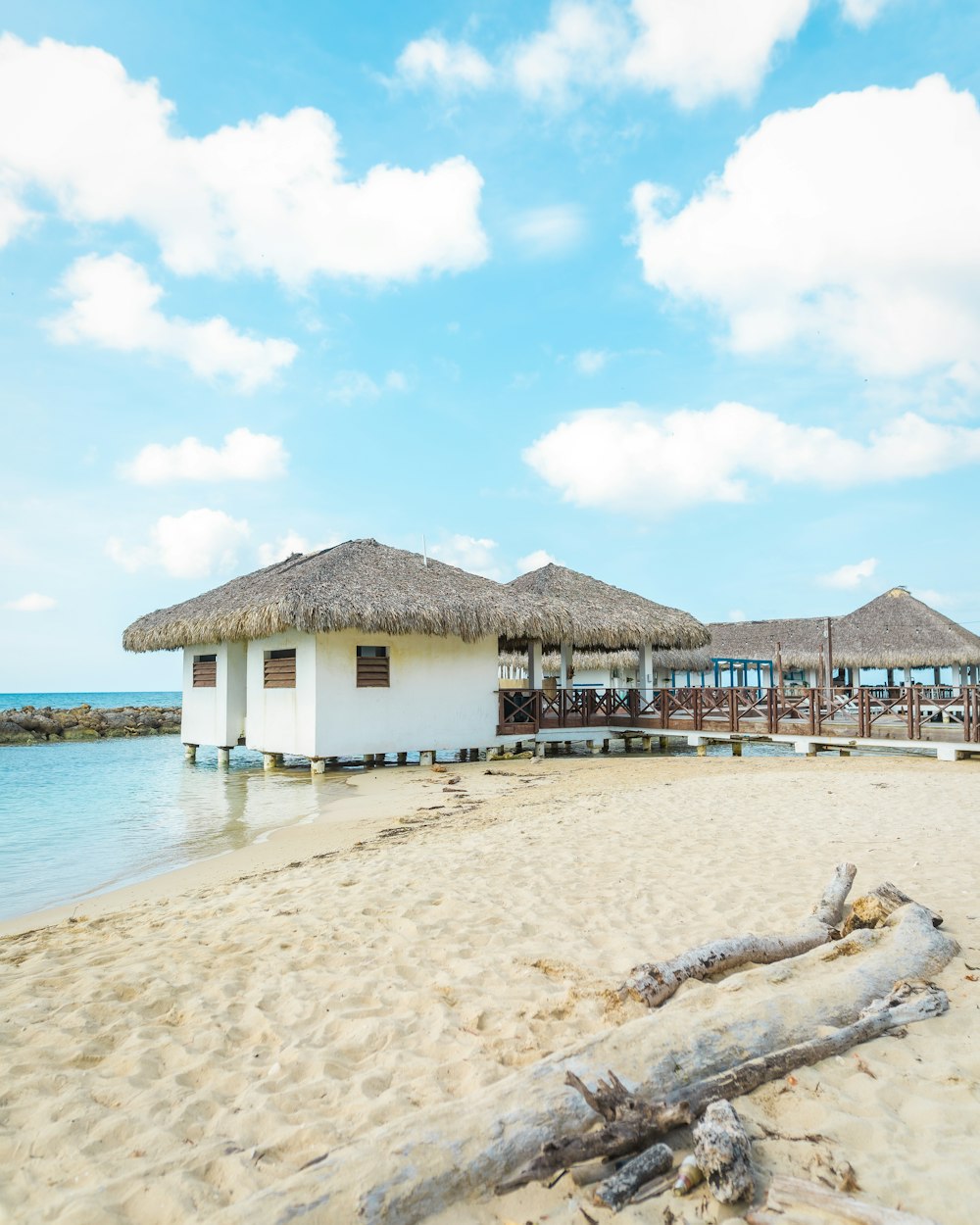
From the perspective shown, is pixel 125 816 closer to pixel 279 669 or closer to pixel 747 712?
pixel 279 669

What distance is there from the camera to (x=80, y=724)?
2906cm

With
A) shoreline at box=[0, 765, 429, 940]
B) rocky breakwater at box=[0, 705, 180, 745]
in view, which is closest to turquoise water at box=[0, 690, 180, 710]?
rocky breakwater at box=[0, 705, 180, 745]

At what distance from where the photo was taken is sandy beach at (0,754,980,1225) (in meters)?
2.20

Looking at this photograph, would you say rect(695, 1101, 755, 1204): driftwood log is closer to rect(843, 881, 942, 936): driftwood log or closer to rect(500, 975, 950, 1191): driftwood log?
rect(500, 975, 950, 1191): driftwood log

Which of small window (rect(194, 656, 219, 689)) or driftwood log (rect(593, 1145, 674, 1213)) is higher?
small window (rect(194, 656, 219, 689))

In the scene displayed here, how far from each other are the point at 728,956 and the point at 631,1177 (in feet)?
5.28

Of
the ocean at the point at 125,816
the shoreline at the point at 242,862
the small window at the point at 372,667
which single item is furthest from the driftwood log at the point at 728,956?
the small window at the point at 372,667

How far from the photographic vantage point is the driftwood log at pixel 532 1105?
1.98 m

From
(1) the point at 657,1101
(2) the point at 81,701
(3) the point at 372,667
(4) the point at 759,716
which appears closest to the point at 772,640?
(4) the point at 759,716

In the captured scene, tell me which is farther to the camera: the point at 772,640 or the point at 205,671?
the point at 772,640

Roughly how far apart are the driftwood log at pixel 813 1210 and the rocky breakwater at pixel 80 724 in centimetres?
2872

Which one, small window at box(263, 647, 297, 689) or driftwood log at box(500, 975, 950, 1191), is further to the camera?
small window at box(263, 647, 297, 689)

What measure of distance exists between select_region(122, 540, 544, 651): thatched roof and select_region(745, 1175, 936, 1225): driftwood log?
11092mm

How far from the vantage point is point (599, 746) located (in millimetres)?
17719
